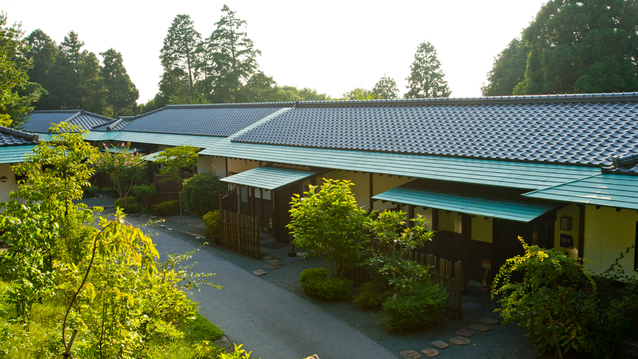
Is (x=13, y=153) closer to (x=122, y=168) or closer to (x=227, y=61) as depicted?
(x=122, y=168)

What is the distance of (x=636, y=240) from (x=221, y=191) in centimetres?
1504

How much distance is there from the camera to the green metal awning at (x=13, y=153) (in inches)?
540

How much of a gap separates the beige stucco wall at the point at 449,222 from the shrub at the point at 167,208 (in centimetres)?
1413

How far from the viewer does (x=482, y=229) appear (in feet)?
36.3

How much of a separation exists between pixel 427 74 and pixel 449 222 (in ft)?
141

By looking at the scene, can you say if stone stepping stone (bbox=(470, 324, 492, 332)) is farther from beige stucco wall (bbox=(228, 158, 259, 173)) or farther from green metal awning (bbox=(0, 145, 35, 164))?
green metal awning (bbox=(0, 145, 35, 164))

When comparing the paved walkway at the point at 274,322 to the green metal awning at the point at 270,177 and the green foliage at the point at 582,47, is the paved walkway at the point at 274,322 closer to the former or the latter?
the green metal awning at the point at 270,177

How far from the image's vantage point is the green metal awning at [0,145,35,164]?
13.7m

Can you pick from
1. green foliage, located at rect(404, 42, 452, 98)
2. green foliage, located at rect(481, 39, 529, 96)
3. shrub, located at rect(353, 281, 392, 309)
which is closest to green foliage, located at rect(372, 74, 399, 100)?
green foliage, located at rect(404, 42, 452, 98)

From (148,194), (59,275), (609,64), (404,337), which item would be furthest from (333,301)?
(609,64)

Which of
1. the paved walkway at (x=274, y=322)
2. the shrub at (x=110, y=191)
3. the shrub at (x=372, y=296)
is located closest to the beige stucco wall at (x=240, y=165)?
the paved walkway at (x=274, y=322)

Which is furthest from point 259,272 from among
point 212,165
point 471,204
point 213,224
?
point 212,165

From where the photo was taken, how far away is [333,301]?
407 inches

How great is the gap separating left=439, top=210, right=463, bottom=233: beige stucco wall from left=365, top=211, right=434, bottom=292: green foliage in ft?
5.19
